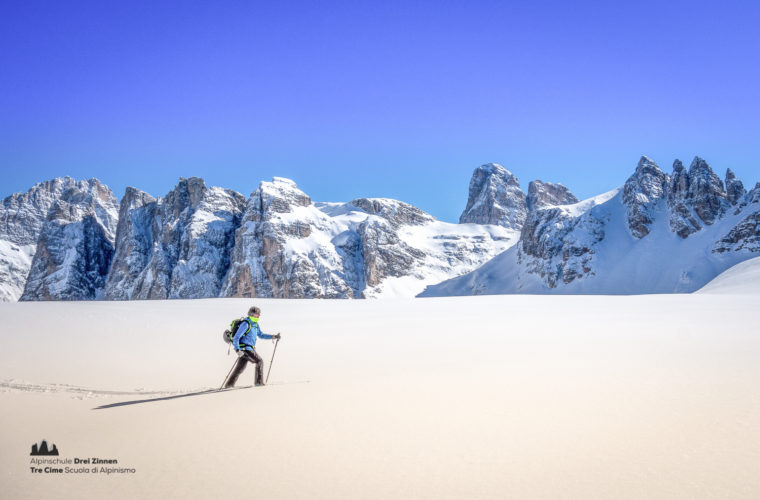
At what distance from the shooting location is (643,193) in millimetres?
107188

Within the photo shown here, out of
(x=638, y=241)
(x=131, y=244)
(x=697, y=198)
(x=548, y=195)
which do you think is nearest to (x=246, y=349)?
(x=638, y=241)

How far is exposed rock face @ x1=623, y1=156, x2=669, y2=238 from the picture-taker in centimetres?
10269

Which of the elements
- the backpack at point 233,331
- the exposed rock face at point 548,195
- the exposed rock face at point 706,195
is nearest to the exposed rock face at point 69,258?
the backpack at point 233,331

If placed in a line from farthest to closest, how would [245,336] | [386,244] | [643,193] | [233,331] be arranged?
[386,244] < [643,193] < [233,331] < [245,336]

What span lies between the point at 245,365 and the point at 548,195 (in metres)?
203

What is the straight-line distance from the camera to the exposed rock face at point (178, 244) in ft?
416

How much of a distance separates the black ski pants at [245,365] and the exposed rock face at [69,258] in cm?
17136

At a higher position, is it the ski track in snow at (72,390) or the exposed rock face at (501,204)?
the exposed rock face at (501,204)

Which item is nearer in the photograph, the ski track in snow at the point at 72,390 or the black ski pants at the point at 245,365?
the ski track in snow at the point at 72,390

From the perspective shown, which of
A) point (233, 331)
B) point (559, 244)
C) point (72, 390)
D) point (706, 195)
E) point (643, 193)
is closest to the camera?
point (72, 390)

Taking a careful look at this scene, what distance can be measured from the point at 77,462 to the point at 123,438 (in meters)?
0.66

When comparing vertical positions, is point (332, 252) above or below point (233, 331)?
above

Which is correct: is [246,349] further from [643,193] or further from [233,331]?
[643,193]

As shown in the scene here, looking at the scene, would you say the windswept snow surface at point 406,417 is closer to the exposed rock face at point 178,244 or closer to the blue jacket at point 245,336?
the blue jacket at point 245,336
